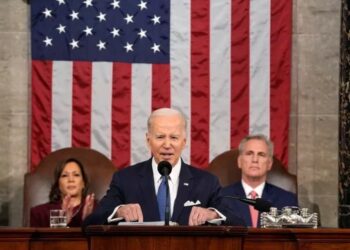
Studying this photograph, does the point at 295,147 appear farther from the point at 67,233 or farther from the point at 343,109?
the point at 67,233

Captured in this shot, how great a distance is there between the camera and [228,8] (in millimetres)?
8781

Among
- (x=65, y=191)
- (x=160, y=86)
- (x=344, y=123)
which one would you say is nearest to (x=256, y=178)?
(x=344, y=123)

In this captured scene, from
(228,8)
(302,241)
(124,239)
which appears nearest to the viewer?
(124,239)

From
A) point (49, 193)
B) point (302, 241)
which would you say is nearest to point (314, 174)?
point (49, 193)

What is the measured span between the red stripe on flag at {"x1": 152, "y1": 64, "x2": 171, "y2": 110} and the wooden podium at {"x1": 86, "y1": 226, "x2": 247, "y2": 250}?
4377 millimetres

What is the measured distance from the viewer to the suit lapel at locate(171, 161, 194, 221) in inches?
223

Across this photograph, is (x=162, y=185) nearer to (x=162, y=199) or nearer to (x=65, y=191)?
(x=162, y=199)

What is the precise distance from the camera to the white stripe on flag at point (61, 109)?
28.4ft

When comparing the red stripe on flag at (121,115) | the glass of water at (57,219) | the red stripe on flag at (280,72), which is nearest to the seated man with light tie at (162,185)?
the glass of water at (57,219)

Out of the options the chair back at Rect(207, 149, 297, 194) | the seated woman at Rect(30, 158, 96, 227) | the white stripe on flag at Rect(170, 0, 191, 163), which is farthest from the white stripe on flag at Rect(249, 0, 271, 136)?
the seated woman at Rect(30, 158, 96, 227)

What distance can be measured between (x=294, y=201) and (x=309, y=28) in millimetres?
2273

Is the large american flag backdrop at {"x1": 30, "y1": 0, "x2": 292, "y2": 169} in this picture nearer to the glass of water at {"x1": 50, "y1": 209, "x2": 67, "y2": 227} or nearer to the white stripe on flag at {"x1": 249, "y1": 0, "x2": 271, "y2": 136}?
the white stripe on flag at {"x1": 249, "y1": 0, "x2": 271, "y2": 136}

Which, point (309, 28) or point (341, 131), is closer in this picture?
point (341, 131)

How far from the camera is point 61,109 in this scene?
866 cm
